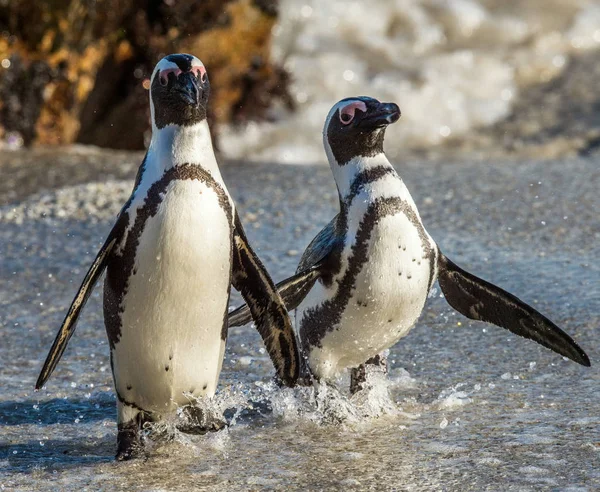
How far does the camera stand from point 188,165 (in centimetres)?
308

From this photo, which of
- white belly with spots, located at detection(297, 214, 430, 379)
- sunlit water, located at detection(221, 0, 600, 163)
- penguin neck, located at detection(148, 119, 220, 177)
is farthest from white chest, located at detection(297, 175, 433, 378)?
sunlit water, located at detection(221, 0, 600, 163)

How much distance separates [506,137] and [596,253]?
22.7 ft

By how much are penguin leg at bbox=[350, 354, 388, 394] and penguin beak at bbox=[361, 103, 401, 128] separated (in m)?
0.78

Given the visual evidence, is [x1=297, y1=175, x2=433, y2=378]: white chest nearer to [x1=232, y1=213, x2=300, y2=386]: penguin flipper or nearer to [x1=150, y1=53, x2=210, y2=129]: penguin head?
[x1=232, y1=213, x2=300, y2=386]: penguin flipper

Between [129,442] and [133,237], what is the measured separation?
590 millimetres

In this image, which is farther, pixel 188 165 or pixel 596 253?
pixel 596 253

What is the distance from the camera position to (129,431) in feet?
10.5

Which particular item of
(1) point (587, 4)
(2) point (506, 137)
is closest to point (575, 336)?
(2) point (506, 137)

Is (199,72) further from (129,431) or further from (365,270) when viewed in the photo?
(129,431)

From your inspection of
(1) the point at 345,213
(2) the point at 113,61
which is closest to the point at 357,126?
(1) the point at 345,213

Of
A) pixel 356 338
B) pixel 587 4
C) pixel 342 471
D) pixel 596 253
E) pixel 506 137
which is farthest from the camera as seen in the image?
pixel 587 4

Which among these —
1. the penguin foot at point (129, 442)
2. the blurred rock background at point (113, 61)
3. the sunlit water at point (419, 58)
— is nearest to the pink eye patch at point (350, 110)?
the penguin foot at point (129, 442)

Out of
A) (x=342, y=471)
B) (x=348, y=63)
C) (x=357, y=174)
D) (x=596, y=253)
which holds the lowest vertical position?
(x=342, y=471)

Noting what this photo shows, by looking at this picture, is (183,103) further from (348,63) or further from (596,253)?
(348,63)
